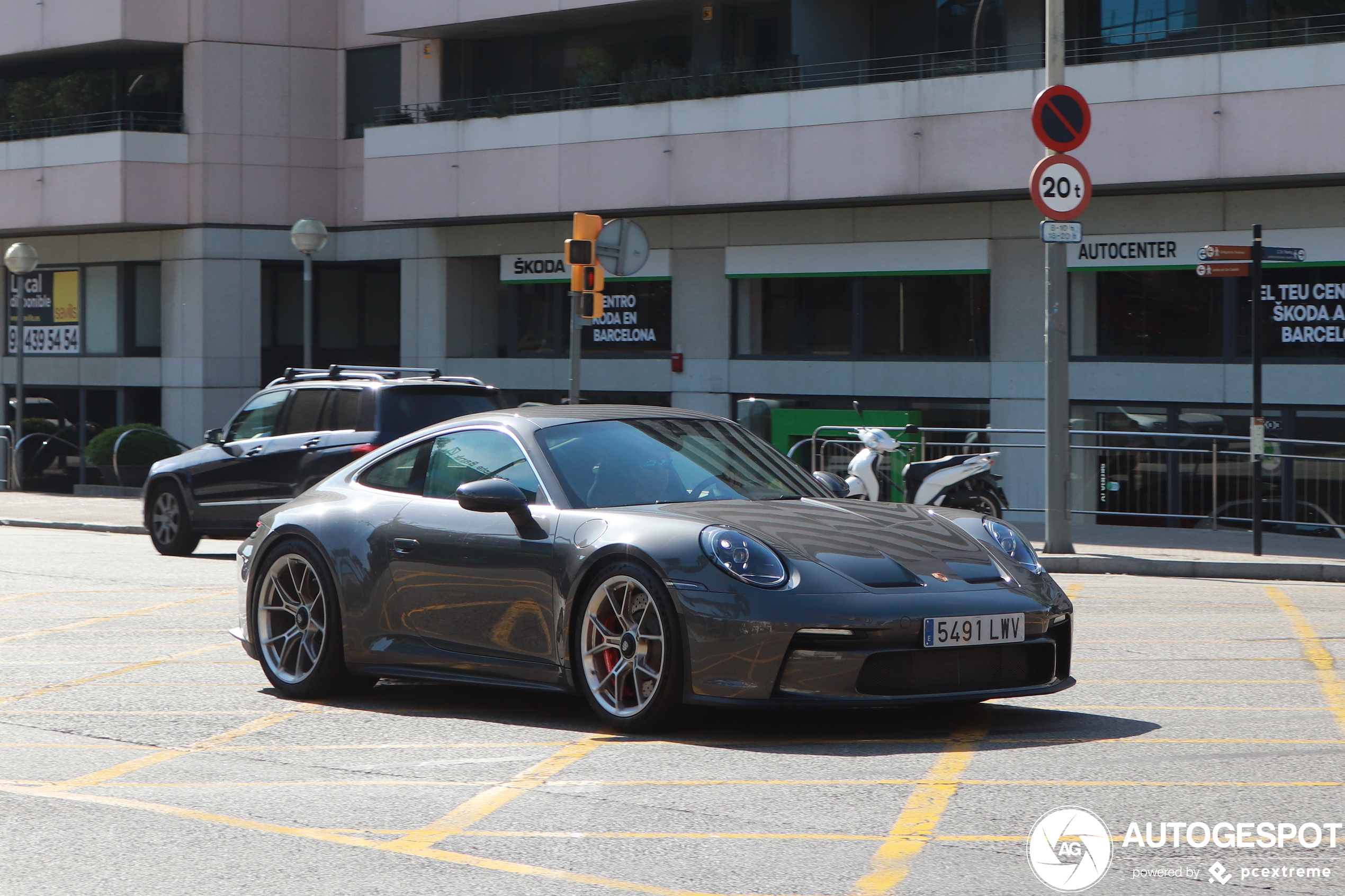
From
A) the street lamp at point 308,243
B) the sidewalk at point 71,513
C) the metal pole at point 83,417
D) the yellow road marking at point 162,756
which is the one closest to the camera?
the yellow road marking at point 162,756

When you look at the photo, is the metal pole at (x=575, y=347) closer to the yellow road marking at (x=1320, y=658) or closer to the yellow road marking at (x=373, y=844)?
the yellow road marking at (x=1320, y=658)

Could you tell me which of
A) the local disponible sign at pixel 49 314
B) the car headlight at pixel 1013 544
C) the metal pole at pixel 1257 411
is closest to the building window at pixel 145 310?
the local disponible sign at pixel 49 314

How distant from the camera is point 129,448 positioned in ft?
86.5

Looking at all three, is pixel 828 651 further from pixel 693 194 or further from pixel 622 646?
pixel 693 194

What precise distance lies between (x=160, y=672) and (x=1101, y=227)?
14.6m

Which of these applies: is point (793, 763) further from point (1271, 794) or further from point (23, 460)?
point (23, 460)

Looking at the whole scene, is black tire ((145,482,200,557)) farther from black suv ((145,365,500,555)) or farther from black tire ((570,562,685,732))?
black tire ((570,562,685,732))

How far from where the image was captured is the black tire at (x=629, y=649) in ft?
21.4

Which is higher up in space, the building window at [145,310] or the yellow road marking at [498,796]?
the building window at [145,310]

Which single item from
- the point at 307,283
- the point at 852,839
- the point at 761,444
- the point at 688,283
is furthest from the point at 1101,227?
the point at 852,839

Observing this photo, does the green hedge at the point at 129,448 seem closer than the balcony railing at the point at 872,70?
No

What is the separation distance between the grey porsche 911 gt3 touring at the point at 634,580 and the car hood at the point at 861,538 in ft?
0.05

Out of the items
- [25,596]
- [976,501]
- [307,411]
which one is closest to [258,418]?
[307,411]

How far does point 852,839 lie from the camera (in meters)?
5.03
